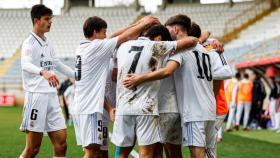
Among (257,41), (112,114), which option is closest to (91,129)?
(112,114)

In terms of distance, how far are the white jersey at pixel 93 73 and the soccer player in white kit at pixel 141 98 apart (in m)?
0.39

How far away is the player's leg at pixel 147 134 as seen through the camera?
6910 millimetres

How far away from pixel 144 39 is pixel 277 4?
1388 inches

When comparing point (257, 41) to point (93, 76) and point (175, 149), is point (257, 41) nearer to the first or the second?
point (175, 149)

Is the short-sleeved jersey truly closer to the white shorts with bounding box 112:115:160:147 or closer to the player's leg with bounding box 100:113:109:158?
the player's leg with bounding box 100:113:109:158

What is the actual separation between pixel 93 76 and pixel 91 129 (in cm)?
60

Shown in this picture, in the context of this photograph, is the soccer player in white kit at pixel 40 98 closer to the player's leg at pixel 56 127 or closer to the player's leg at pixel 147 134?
the player's leg at pixel 56 127

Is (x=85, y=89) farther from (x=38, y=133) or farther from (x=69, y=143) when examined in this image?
(x=69, y=143)

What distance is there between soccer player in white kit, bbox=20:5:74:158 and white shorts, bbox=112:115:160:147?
1.68 m

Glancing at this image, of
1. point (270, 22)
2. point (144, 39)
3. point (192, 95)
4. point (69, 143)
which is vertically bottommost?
point (69, 143)

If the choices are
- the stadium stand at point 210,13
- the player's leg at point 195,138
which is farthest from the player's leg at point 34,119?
the stadium stand at point 210,13

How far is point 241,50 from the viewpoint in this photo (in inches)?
1318

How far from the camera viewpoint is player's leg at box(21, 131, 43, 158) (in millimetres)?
8422

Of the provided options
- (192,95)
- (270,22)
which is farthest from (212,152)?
(270,22)
